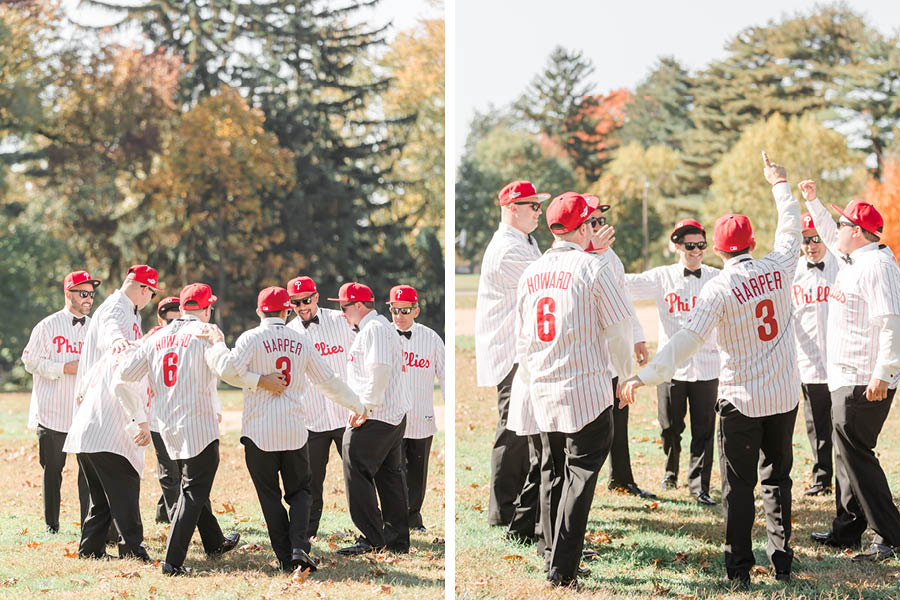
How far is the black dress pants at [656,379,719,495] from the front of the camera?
8.09 m

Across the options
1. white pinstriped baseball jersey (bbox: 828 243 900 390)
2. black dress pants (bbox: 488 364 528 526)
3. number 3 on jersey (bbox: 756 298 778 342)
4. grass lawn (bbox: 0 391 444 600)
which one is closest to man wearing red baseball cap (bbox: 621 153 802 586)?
number 3 on jersey (bbox: 756 298 778 342)

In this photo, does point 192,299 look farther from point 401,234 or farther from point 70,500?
point 401,234

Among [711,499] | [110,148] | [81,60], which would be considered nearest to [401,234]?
[110,148]

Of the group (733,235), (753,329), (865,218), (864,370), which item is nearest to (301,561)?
(753,329)

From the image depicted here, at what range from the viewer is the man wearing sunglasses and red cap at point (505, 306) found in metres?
6.74

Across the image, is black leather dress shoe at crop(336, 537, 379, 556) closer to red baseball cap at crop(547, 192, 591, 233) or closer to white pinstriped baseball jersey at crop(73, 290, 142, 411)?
white pinstriped baseball jersey at crop(73, 290, 142, 411)

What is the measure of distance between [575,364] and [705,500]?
2.98 metres

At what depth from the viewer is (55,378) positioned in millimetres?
8102

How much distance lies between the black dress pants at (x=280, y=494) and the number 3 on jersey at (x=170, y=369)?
25.1 inches

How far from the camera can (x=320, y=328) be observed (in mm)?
8055

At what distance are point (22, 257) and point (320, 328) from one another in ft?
79.1

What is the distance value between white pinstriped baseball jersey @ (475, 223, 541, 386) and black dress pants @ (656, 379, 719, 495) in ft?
6.91

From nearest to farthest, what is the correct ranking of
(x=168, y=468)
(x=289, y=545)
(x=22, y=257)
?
(x=289, y=545) → (x=168, y=468) → (x=22, y=257)

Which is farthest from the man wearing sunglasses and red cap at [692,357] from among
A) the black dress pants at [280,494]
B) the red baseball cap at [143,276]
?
the red baseball cap at [143,276]
